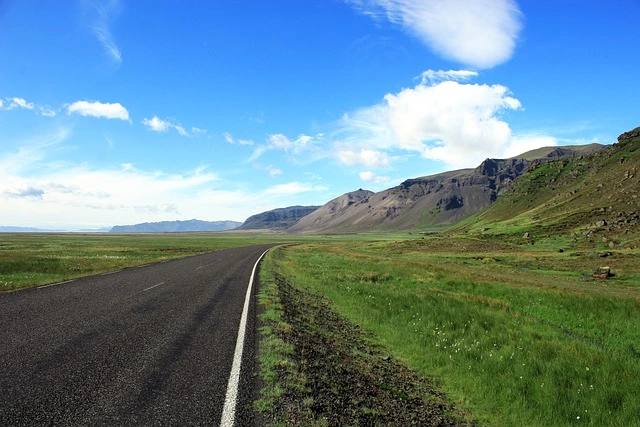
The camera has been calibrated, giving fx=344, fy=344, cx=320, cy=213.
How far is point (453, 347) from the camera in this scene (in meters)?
11.6

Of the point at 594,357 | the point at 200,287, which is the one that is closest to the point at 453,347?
the point at 594,357

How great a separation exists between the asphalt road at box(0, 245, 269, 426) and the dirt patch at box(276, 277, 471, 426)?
1137 mm

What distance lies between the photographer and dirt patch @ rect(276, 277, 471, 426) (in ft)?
20.2

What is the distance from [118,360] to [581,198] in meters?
127

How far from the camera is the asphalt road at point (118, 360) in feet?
18.7

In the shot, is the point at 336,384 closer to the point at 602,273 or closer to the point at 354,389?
the point at 354,389

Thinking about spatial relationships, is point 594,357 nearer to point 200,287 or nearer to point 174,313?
point 174,313

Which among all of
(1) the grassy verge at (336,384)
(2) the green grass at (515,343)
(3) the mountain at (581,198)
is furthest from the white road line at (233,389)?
(3) the mountain at (581,198)

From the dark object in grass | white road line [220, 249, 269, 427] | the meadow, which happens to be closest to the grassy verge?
the meadow

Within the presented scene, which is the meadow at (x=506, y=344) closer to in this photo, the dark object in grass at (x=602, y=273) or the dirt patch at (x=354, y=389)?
the dirt patch at (x=354, y=389)

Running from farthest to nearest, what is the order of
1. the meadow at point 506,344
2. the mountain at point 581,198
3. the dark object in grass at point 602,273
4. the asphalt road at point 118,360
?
the mountain at point 581,198 < the dark object in grass at point 602,273 < the meadow at point 506,344 < the asphalt road at point 118,360

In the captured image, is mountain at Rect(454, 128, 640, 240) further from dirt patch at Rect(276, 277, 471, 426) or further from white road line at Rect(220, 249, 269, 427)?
white road line at Rect(220, 249, 269, 427)

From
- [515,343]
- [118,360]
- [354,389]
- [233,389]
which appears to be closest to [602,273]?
[515,343]

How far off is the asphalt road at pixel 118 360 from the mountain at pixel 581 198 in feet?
243
